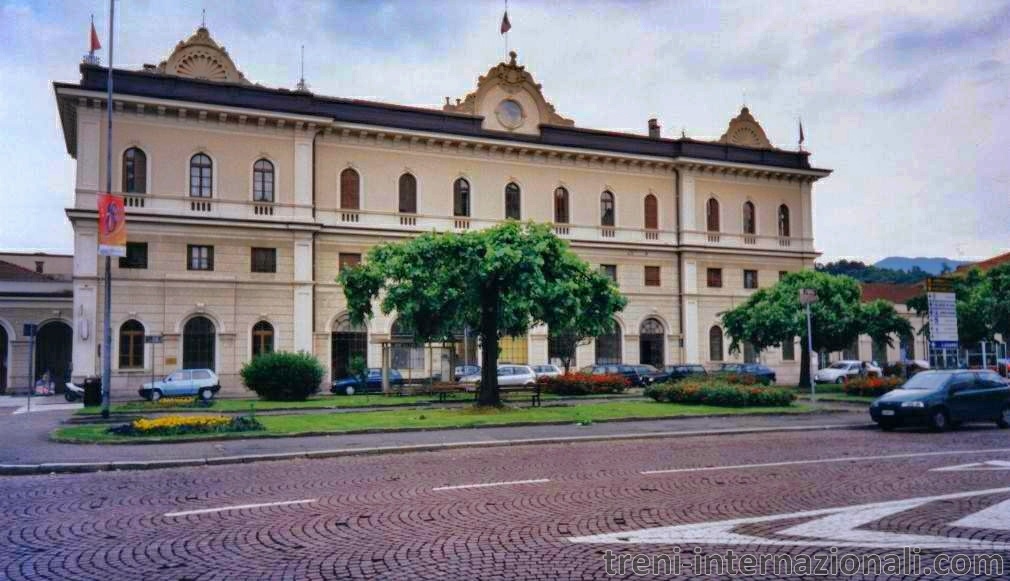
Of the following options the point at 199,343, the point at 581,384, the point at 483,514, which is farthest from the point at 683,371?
the point at 483,514

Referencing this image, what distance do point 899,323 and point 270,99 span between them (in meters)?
31.7

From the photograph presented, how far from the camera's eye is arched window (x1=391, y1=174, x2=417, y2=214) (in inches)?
1598

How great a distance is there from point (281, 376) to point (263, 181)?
42.1 ft

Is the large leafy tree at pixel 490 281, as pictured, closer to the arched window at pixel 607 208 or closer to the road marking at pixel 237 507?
the road marking at pixel 237 507

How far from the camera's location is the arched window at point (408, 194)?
40.6 meters

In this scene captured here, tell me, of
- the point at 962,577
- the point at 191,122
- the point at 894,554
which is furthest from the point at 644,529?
the point at 191,122

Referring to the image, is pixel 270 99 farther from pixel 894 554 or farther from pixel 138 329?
pixel 894 554

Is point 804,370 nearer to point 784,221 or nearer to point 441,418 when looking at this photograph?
point 784,221

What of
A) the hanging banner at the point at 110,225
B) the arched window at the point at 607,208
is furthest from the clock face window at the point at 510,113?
the hanging banner at the point at 110,225

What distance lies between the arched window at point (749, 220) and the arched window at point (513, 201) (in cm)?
1545

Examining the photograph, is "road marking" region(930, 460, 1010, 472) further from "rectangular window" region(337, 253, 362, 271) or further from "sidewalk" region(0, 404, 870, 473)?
"rectangular window" region(337, 253, 362, 271)

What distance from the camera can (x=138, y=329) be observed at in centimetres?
3459

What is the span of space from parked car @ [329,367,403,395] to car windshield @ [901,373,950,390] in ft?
68.7

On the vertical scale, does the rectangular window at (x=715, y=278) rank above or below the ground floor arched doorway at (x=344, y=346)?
above
